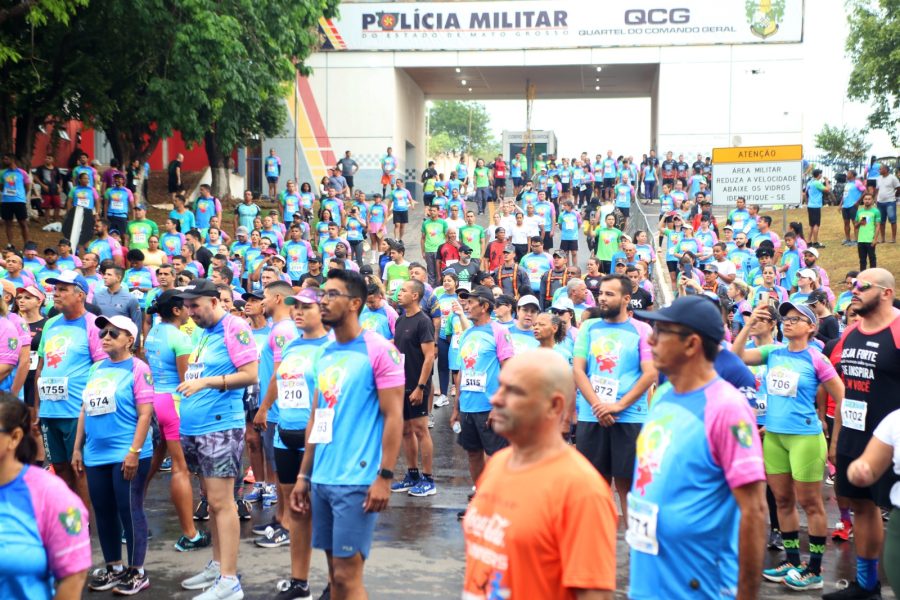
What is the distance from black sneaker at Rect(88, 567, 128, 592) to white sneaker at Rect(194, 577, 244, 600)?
75cm

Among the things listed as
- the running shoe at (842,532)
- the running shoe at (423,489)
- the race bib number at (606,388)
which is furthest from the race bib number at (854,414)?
the running shoe at (423,489)

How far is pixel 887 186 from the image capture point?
22.3 meters

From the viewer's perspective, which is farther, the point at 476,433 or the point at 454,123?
the point at 454,123

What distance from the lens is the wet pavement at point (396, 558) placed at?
648cm

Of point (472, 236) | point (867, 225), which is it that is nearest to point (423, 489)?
point (472, 236)

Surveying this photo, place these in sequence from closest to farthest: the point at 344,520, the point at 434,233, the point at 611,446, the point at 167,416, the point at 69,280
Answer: the point at 344,520 → the point at 167,416 → the point at 611,446 → the point at 69,280 → the point at 434,233

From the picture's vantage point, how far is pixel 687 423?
363cm

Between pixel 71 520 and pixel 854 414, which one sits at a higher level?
pixel 71 520

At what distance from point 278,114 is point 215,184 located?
3518 millimetres

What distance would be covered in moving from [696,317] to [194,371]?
13.6 ft

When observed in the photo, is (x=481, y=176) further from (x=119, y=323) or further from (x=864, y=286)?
(x=864, y=286)

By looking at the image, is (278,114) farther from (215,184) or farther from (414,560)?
(414,560)

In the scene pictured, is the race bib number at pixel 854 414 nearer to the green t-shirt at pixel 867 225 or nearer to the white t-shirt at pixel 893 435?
the white t-shirt at pixel 893 435

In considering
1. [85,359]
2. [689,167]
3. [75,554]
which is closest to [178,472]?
[85,359]
